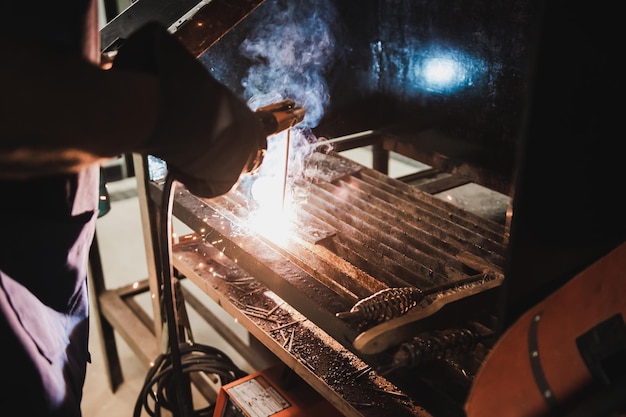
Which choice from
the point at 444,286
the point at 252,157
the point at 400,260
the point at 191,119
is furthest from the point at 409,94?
the point at 191,119

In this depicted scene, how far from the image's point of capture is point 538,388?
844mm

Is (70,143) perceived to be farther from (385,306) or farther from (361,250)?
(361,250)

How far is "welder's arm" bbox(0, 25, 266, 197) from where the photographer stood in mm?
682

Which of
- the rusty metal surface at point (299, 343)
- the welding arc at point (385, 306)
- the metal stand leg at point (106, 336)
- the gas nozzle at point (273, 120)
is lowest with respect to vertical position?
the metal stand leg at point (106, 336)

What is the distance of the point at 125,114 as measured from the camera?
0.73 meters

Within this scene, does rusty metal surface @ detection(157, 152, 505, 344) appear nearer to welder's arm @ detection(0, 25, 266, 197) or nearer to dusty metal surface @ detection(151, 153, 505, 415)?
dusty metal surface @ detection(151, 153, 505, 415)

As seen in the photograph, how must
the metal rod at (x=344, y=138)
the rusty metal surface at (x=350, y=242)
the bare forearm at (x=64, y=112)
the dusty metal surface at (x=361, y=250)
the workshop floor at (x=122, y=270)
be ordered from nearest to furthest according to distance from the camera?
the bare forearm at (x=64, y=112) → the dusty metal surface at (x=361, y=250) → the rusty metal surface at (x=350, y=242) → the metal rod at (x=344, y=138) → the workshop floor at (x=122, y=270)

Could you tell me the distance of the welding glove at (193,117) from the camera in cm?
78

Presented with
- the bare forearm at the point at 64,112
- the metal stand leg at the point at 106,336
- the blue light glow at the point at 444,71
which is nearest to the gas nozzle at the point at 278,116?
the bare forearm at the point at 64,112

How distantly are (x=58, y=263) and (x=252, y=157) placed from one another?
1.24 ft

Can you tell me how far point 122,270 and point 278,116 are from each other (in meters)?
2.41

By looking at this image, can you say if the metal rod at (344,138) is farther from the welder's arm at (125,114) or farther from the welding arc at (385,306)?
the welder's arm at (125,114)

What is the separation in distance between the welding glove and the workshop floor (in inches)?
65.0

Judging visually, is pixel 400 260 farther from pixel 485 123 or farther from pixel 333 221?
pixel 485 123
